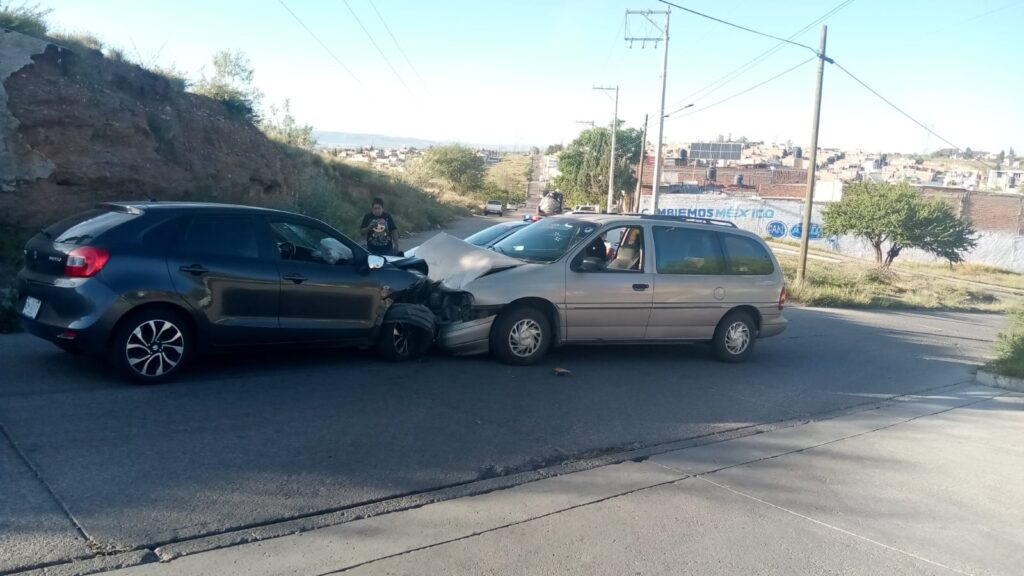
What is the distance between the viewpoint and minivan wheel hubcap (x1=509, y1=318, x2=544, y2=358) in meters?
9.48

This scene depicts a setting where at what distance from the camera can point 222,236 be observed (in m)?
Result: 7.92

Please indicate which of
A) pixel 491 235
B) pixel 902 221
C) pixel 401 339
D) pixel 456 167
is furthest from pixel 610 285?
pixel 456 167

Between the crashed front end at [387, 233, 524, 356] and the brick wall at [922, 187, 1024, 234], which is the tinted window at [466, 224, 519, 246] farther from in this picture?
the brick wall at [922, 187, 1024, 234]

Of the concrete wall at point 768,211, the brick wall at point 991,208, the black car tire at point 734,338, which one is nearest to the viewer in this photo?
the black car tire at point 734,338

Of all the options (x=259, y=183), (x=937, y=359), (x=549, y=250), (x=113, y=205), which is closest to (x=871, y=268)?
(x=937, y=359)

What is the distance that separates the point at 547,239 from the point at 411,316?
7.32 ft

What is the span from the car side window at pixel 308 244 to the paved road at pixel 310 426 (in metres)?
1.13

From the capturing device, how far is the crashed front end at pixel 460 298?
30.7ft

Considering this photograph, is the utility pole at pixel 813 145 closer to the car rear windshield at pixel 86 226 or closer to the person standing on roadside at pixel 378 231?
the person standing on roadside at pixel 378 231

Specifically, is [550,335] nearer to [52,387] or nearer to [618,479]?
→ [618,479]

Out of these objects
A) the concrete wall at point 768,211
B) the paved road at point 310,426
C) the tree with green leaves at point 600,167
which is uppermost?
the tree with green leaves at point 600,167

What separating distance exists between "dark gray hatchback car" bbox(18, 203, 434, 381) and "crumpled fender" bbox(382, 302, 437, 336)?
13 mm

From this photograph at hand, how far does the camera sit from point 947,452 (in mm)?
7738

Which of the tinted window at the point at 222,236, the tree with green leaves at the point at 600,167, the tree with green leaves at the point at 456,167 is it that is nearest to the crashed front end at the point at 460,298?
the tinted window at the point at 222,236
